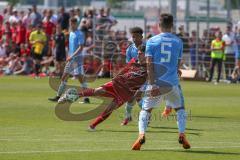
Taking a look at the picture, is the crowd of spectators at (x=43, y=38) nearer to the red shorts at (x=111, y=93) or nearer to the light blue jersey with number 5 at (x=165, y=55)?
A: the red shorts at (x=111, y=93)

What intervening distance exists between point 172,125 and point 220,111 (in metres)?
4.16

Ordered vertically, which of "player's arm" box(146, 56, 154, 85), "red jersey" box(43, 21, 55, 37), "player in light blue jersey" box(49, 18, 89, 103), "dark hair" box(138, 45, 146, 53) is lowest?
"red jersey" box(43, 21, 55, 37)

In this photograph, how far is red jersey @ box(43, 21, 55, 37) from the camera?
131 ft

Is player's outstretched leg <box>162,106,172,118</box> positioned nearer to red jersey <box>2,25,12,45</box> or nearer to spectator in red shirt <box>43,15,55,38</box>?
spectator in red shirt <box>43,15,55,38</box>

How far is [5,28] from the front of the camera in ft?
134

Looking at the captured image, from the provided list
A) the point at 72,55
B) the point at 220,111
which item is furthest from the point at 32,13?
the point at 220,111

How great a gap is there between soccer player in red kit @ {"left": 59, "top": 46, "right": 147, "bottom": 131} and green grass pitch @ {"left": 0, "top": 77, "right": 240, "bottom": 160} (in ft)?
1.65

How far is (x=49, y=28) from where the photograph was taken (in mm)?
39906

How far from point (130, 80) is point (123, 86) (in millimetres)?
186

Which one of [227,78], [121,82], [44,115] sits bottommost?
[227,78]

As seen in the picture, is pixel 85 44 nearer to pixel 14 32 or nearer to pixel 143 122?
pixel 14 32

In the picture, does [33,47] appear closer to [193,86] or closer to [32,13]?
[32,13]

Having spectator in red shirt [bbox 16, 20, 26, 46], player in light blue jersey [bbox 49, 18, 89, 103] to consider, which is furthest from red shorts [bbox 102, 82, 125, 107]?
spectator in red shirt [bbox 16, 20, 26, 46]

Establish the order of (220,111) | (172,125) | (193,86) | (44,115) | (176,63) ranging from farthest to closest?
(193,86) < (220,111) < (44,115) < (172,125) < (176,63)
